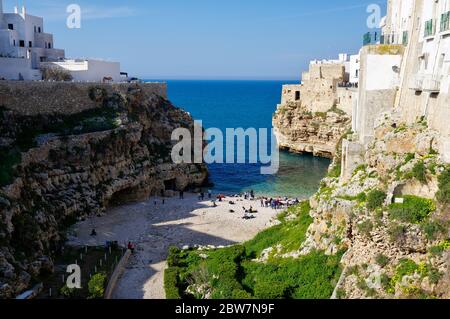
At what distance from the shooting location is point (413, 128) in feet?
55.6

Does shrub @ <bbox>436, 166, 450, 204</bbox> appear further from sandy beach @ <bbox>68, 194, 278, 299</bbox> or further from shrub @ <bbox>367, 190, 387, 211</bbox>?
sandy beach @ <bbox>68, 194, 278, 299</bbox>

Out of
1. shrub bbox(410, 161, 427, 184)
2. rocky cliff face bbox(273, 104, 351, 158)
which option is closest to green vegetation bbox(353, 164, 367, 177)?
shrub bbox(410, 161, 427, 184)

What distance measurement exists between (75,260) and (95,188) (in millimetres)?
11190

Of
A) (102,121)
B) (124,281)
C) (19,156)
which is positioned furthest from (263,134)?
(124,281)

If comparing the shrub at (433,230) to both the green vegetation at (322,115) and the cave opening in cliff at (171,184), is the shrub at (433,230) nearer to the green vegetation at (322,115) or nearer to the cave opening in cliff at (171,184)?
the cave opening in cliff at (171,184)

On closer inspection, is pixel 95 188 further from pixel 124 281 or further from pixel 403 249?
pixel 403 249

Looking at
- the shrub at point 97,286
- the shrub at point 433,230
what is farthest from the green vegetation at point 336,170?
the shrub at point 97,286

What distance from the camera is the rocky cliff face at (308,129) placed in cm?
5588

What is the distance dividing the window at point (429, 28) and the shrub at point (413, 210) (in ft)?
21.4

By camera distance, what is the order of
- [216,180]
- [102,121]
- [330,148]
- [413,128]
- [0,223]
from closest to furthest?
[413,128]
[0,223]
[102,121]
[216,180]
[330,148]

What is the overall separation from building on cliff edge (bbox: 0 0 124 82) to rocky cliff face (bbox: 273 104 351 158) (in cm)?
2121

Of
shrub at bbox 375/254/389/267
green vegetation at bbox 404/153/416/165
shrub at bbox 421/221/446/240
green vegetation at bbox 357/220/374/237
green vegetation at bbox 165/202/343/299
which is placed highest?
green vegetation at bbox 404/153/416/165

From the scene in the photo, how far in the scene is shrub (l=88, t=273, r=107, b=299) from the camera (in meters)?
20.1

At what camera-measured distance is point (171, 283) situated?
21375mm
